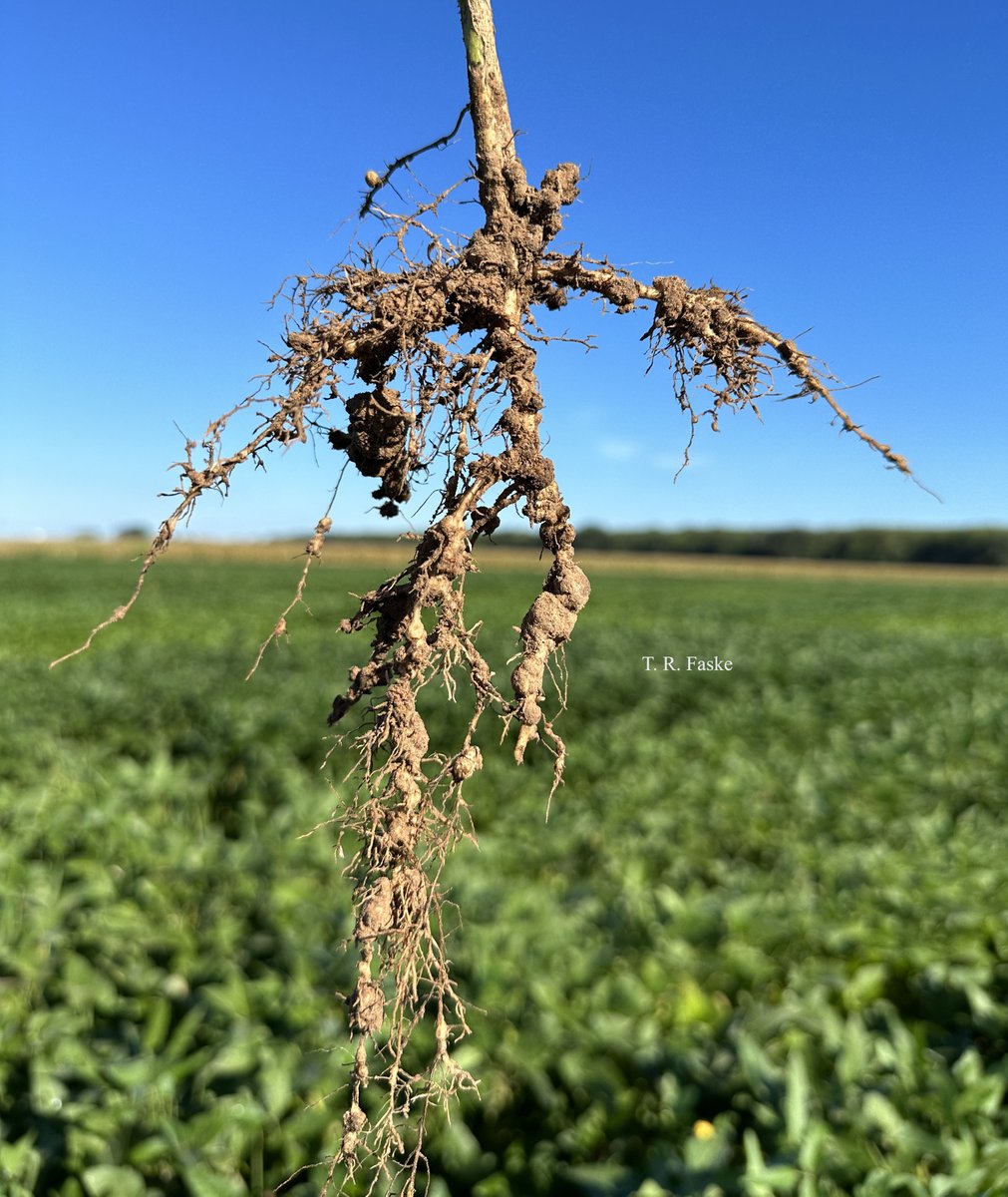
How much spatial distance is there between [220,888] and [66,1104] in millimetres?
1266

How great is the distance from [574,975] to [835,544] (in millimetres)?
75181

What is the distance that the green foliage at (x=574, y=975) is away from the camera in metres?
2.15

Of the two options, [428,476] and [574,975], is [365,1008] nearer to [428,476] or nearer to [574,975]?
[428,476]

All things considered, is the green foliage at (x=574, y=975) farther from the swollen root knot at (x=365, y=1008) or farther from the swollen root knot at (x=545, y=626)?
the swollen root knot at (x=545, y=626)

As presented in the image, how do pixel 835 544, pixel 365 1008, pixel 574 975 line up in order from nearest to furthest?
pixel 365 1008 → pixel 574 975 → pixel 835 544

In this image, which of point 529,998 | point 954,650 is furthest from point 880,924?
point 954,650

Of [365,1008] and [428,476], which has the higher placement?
[428,476]

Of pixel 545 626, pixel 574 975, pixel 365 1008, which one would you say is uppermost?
pixel 545 626

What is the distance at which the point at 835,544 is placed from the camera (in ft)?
238

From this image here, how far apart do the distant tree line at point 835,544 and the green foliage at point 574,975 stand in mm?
61770

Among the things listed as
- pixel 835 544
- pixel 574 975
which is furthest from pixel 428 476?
pixel 835 544

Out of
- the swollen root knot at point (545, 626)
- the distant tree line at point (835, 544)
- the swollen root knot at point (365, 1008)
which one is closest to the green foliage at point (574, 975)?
the swollen root knot at point (365, 1008)

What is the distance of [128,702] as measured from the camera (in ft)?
24.3

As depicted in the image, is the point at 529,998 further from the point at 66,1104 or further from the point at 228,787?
the point at 228,787
